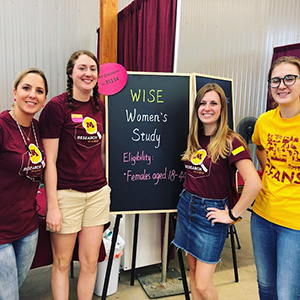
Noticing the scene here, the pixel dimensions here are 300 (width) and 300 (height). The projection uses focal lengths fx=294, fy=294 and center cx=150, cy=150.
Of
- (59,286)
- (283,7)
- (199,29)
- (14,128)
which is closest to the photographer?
(14,128)

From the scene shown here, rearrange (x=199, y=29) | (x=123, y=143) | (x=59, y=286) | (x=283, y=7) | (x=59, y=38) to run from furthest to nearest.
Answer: (x=283, y=7)
(x=199, y=29)
(x=59, y=38)
(x=123, y=143)
(x=59, y=286)

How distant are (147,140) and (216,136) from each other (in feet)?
1.67

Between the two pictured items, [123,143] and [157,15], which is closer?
[123,143]

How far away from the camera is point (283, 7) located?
4.77m

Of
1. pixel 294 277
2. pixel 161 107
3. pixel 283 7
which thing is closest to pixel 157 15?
pixel 161 107

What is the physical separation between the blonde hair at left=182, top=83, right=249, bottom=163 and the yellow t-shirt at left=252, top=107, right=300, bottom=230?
0.16 meters

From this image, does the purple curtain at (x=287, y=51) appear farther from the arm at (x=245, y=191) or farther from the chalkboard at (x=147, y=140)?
the arm at (x=245, y=191)

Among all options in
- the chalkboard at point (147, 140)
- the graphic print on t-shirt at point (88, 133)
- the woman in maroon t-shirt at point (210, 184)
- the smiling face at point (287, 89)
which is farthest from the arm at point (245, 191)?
the graphic print on t-shirt at point (88, 133)

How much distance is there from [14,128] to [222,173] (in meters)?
1.04

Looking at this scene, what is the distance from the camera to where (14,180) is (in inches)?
52.1

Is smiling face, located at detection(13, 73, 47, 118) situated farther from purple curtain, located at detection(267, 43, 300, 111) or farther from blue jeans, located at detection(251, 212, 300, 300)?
purple curtain, located at detection(267, 43, 300, 111)

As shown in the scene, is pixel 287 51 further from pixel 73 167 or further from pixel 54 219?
pixel 54 219

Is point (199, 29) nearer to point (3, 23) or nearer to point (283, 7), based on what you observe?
point (283, 7)

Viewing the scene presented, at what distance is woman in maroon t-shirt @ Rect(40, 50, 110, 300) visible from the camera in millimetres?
1522
